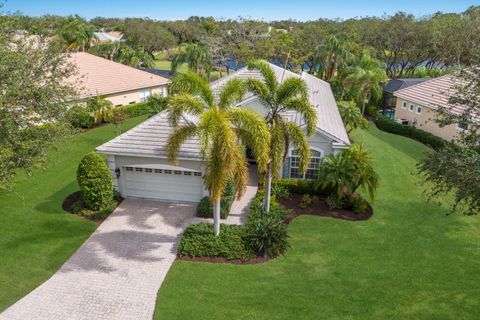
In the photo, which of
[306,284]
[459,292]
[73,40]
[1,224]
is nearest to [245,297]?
[306,284]

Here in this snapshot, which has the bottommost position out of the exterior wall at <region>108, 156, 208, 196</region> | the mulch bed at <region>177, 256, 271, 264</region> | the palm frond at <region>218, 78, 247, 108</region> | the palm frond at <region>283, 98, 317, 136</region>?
the mulch bed at <region>177, 256, 271, 264</region>

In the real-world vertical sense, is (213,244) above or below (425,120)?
below

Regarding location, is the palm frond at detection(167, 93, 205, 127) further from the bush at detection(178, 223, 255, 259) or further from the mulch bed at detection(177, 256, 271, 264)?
the mulch bed at detection(177, 256, 271, 264)

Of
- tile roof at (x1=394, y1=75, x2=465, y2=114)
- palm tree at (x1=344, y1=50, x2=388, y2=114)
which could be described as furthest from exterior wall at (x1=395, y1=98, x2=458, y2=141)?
palm tree at (x1=344, y1=50, x2=388, y2=114)

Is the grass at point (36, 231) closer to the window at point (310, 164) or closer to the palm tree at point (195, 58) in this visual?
the window at point (310, 164)

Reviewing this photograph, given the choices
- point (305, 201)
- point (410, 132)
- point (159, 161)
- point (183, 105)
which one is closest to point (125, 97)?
point (159, 161)

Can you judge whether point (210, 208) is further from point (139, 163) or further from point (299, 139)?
point (299, 139)
